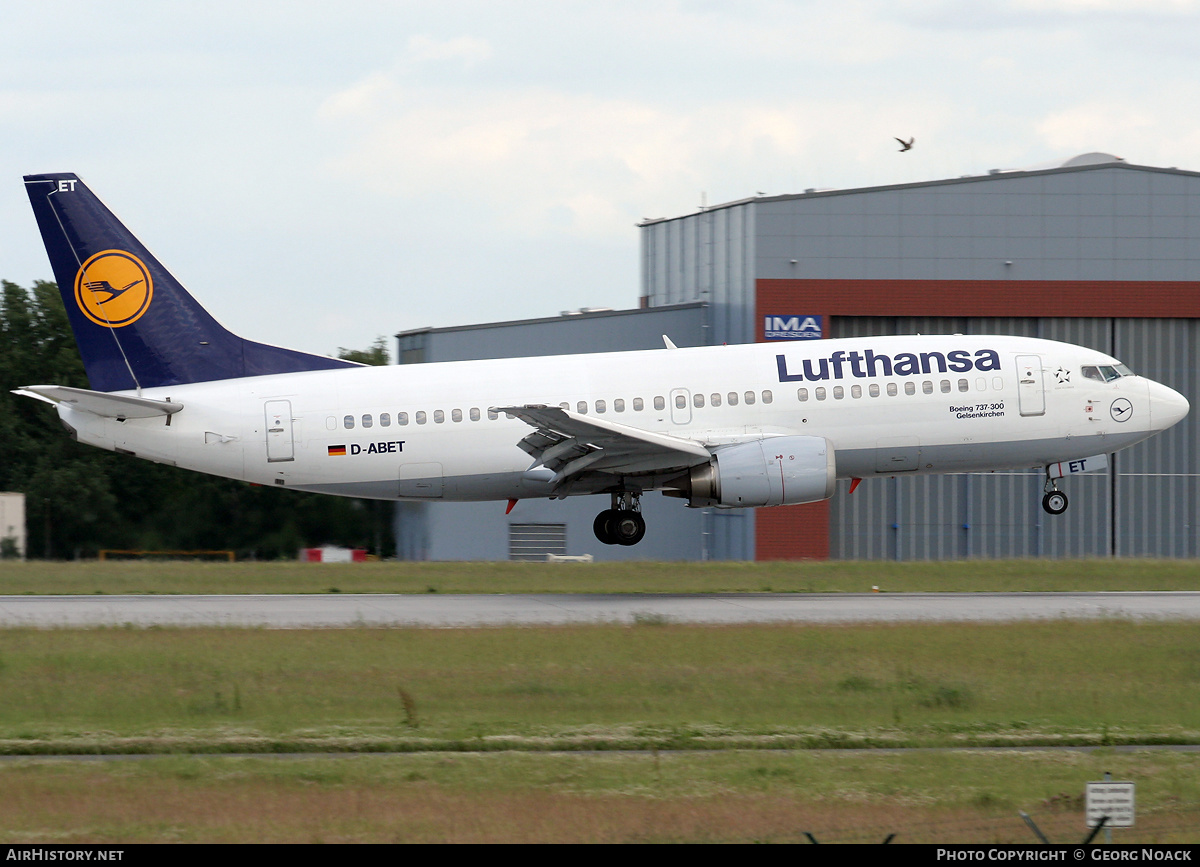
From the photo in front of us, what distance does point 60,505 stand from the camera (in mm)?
49875

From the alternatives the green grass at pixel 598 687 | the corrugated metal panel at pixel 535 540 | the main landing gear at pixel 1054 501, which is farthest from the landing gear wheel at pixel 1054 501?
the corrugated metal panel at pixel 535 540

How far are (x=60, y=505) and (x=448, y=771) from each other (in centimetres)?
4199

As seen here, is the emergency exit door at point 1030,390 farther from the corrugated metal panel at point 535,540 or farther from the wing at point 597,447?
the corrugated metal panel at point 535,540

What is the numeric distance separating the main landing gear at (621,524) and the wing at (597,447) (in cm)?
125

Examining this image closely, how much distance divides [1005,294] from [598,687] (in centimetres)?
3136

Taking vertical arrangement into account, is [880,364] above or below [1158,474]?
above

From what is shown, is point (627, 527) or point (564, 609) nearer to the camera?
point (564, 609)

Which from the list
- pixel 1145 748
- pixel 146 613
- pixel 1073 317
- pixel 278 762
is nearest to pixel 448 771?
pixel 278 762

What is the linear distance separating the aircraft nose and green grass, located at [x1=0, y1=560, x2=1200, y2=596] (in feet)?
12.0

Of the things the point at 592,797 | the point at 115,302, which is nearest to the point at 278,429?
the point at 115,302

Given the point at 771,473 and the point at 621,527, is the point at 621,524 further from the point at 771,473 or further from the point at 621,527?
the point at 771,473

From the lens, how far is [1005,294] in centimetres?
4388
